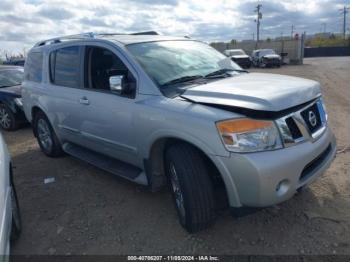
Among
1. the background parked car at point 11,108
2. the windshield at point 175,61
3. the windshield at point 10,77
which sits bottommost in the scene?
the background parked car at point 11,108

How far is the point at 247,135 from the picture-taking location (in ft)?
9.41

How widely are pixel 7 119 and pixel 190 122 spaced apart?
713 centimetres

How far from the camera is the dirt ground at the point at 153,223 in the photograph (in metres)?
3.24

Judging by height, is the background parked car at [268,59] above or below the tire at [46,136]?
below

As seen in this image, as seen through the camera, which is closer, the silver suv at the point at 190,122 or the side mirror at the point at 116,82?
the silver suv at the point at 190,122

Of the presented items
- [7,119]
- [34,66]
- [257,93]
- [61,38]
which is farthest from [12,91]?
[257,93]

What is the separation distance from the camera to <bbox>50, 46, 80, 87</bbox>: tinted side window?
4797mm

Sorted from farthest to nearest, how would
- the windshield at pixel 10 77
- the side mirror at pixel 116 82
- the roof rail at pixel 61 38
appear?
the windshield at pixel 10 77 < the roof rail at pixel 61 38 < the side mirror at pixel 116 82

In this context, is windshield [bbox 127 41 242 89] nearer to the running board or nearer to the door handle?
the door handle

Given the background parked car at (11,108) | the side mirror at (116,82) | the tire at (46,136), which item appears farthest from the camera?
the background parked car at (11,108)

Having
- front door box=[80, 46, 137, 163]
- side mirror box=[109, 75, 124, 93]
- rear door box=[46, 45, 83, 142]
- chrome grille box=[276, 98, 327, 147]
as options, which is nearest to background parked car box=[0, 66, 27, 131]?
rear door box=[46, 45, 83, 142]

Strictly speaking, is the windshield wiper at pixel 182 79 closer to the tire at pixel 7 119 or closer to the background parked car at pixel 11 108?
the background parked car at pixel 11 108

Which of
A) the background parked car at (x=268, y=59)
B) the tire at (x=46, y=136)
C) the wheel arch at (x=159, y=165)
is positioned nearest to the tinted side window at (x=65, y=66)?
the tire at (x=46, y=136)

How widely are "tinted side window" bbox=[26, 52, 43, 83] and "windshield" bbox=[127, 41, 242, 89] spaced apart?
244 cm
